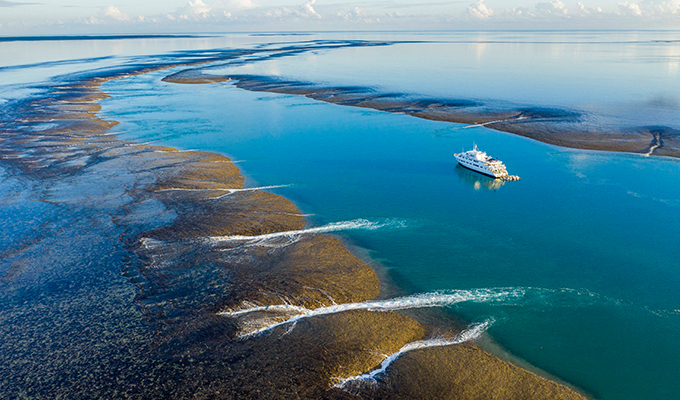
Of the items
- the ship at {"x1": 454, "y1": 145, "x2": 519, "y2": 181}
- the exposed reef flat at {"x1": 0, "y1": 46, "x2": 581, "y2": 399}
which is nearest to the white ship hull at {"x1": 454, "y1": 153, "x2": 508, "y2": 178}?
the ship at {"x1": 454, "y1": 145, "x2": 519, "y2": 181}

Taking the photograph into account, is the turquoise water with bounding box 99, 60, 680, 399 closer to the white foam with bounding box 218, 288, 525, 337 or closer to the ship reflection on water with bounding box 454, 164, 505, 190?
the ship reflection on water with bounding box 454, 164, 505, 190

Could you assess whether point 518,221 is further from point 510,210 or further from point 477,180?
point 477,180

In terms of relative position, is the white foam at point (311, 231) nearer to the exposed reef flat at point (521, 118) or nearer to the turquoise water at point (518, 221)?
the turquoise water at point (518, 221)

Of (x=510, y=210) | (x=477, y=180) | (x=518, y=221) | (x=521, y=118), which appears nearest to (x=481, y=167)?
(x=477, y=180)

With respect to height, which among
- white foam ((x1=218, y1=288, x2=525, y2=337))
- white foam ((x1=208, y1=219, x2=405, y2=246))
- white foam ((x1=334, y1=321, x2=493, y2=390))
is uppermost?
white foam ((x1=208, y1=219, x2=405, y2=246))

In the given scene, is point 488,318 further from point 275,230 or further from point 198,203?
point 198,203

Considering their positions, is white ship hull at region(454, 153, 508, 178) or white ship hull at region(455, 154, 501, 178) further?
white ship hull at region(455, 154, 501, 178)

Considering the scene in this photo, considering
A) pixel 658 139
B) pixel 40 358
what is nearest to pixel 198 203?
pixel 40 358
